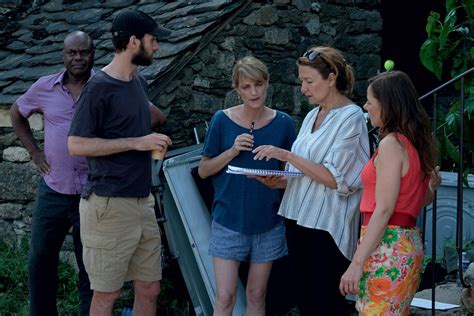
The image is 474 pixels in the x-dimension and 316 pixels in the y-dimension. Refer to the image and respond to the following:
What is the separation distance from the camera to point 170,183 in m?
5.63

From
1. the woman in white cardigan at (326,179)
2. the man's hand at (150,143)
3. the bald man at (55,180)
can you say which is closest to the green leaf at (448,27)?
the woman in white cardigan at (326,179)

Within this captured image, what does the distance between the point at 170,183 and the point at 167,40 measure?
144 cm

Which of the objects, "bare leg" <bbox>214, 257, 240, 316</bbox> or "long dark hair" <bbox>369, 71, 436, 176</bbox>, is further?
"bare leg" <bbox>214, 257, 240, 316</bbox>

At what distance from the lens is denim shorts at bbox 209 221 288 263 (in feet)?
15.9

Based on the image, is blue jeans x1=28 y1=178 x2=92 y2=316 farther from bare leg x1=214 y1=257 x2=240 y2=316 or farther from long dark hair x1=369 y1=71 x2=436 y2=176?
long dark hair x1=369 y1=71 x2=436 y2=176

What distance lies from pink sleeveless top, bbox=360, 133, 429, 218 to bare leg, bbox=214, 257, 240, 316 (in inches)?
42.2

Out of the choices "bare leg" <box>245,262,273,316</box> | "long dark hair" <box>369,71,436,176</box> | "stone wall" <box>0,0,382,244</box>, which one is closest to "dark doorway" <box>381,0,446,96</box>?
"stone wall" <box>0,0,382,244</box>

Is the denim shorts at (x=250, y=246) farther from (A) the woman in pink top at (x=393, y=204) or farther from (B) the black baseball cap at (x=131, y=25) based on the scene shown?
(B) the black baseball cap at (x=131, y=25)

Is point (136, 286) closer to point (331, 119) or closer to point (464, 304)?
point (331, 119)

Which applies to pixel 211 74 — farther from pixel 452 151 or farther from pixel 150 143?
pixel 150 143

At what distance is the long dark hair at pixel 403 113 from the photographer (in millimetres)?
3914

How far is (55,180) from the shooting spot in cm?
542

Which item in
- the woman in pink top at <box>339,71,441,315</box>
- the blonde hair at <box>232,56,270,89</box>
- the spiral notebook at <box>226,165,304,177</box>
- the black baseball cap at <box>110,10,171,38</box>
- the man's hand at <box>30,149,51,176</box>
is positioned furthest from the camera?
the man's hand at <box>30,149,51,176</box>

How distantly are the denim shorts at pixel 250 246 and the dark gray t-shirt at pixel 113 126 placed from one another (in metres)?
0.48
